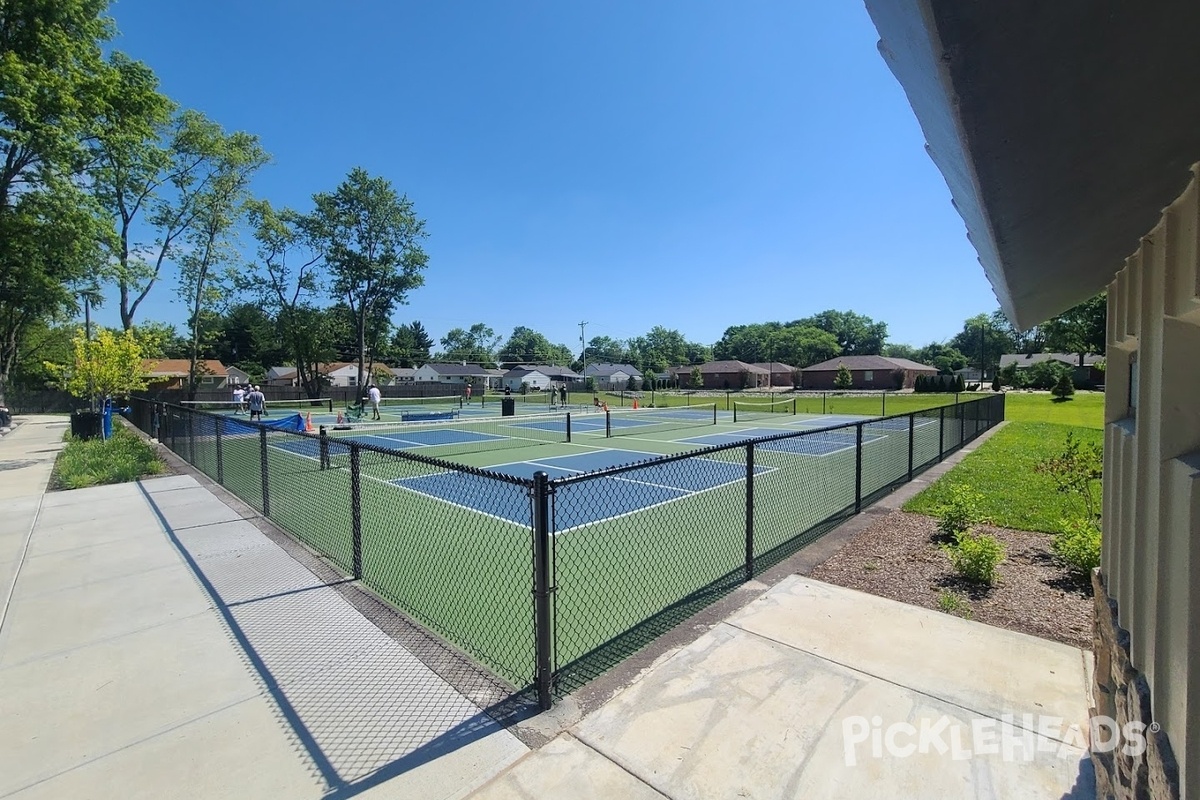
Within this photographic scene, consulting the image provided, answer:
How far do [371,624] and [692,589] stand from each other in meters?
2.87

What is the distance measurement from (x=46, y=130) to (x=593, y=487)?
16110 millimetres

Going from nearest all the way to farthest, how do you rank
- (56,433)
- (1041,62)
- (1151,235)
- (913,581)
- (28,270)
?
(1041,62) → (1151,235) → (913,581) → (28,270) → (56,433)

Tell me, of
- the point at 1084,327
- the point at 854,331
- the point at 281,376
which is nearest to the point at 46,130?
the point at 1084,327

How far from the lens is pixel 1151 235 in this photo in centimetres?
193

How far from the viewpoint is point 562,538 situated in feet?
21.6

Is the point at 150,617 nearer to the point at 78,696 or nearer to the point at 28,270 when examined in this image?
the point at 78,696

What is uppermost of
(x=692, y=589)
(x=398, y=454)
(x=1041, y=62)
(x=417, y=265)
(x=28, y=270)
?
(x=417, y=265)

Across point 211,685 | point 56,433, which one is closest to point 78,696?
point 211,685

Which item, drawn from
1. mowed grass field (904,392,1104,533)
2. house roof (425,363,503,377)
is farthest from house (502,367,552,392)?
mowed grass field (904,392,1104,533)

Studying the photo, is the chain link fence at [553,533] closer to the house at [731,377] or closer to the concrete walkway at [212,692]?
the concrete walkway at [212,692]

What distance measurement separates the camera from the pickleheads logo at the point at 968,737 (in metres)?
2.86

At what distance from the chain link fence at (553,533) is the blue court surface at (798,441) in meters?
1.22

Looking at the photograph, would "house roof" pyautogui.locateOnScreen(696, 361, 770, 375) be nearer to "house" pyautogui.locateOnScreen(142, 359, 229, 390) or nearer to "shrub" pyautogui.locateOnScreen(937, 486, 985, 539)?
"house" pyautogui.locateOnScreen(142, 359, 229, 390)

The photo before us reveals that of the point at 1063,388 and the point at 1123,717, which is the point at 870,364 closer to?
the point at 1063,388
